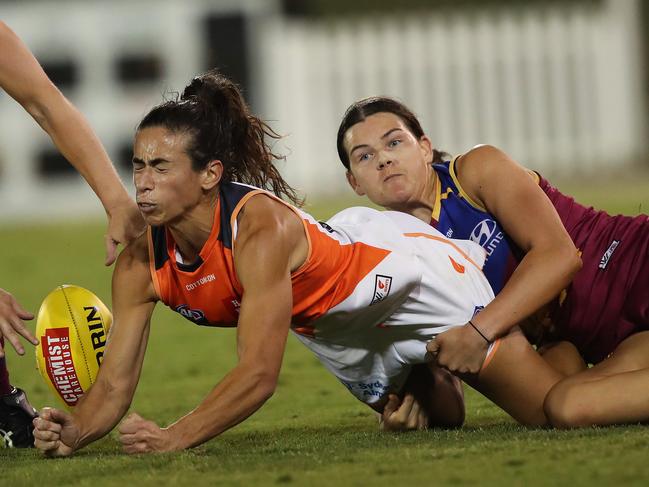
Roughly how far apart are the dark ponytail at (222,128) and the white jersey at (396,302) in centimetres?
33

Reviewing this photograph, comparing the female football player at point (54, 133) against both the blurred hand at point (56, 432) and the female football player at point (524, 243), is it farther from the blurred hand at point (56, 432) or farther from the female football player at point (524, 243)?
the female football player at point (524, 243)

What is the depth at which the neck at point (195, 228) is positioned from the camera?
13.4 feet

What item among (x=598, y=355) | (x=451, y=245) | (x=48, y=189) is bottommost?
(x=48, y=189)

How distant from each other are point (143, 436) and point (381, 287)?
935 millimetres

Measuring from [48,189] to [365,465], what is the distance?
1477 cm

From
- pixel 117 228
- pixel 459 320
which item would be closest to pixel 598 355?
pixel 459 320

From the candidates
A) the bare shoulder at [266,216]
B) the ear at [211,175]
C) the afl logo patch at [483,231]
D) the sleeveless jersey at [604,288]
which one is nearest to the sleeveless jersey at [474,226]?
the afl logo patch at [483,231]

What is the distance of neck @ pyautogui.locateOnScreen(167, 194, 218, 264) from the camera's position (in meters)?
4.08

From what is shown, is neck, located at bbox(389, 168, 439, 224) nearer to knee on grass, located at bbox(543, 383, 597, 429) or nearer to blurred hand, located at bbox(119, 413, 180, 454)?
knee on grass, located at bbox(543, 383, 597, 429)

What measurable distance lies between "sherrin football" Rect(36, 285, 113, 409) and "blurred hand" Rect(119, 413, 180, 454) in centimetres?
77

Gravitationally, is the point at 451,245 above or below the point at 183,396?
above

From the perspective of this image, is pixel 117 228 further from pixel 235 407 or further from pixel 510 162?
pixel 510 162

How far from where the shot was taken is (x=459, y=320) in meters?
4.42

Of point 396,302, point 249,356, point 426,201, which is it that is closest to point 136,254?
point 249,356
